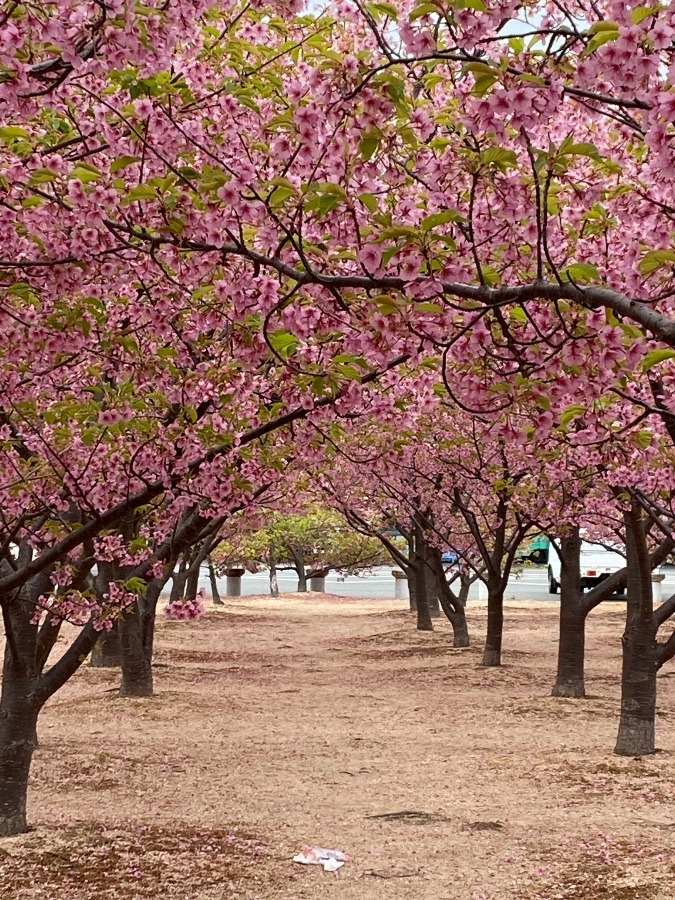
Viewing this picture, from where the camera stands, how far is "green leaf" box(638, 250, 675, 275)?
363 cm

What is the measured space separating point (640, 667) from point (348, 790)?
10.8ft

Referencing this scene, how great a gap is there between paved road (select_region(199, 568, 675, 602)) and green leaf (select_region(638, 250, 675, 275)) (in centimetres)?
3100

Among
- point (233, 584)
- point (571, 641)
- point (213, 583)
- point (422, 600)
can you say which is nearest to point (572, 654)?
point (571, 641)

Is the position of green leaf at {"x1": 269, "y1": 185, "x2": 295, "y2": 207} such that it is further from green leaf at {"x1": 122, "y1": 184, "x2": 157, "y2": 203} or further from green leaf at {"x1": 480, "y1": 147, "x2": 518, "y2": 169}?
green leaf at {"x1": 480, "y1": 147, "x2": 518, "y2": 169}

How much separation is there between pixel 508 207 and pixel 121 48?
5.31 feet

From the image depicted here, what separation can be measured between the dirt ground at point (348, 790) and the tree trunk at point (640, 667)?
23cm

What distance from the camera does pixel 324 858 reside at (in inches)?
272

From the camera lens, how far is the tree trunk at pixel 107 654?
1784 centimetres

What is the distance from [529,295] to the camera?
3.66 meters

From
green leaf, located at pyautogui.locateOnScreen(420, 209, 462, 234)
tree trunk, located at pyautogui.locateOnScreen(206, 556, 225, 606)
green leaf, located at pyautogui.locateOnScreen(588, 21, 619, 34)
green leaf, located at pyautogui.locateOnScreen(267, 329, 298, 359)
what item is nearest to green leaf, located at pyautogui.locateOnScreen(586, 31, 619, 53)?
green leaf, located at pyautogui.locateOnScreen(588, 21, 619, 34)

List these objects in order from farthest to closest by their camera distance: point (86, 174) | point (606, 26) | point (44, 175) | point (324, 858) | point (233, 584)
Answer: point (233, 584) < point (324, 858) < point (44, 175) < point (86, 174) < point (606, 26)

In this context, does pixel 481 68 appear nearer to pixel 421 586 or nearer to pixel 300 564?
pixel 421 586

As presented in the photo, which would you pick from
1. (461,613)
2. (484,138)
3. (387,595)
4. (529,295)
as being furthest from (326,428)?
(387,595)

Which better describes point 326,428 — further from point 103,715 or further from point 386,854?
point 103,715
